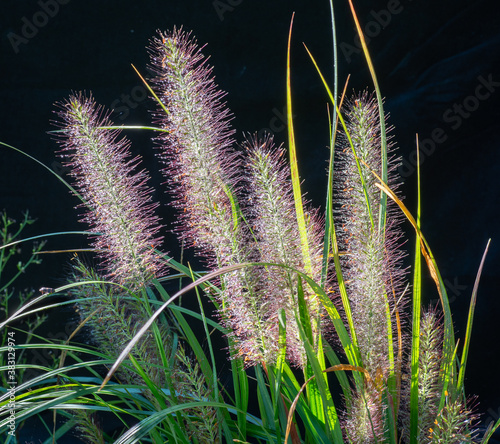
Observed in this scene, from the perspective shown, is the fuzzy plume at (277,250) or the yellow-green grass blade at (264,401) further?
the yellow-green grass blade at (264,401)

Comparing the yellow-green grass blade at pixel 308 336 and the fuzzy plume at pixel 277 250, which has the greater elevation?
the fuzzy plume at pixel 277 250

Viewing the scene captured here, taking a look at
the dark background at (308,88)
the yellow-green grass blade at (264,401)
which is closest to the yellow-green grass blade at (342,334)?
the yellow-green grass blade at (264,401)

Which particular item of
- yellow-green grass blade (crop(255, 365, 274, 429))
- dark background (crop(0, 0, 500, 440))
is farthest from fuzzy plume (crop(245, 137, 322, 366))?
dark background (crop(0, 0, 500, 440))

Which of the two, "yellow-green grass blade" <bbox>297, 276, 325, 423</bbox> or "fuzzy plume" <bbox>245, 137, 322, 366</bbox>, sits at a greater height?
"fuzzy plume" <bbox>245, 137, 322, 366</bbox>

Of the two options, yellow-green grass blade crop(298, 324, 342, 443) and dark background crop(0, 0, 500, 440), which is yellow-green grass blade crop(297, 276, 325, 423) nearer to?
yellow-green grass blade crop(298, 324, 342, 443)

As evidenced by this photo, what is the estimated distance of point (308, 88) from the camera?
1.66 m

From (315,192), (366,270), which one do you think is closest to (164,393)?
(366,270)

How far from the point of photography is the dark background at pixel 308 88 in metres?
1.57

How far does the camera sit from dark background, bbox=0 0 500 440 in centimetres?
157

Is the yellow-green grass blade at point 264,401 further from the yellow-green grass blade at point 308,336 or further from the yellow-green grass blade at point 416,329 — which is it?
the yellow-green grass blade at point 416,329

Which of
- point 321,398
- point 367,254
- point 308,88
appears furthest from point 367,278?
point 308,88

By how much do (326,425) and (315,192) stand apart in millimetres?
889

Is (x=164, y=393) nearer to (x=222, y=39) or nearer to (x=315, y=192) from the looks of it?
(x=315, y=192)

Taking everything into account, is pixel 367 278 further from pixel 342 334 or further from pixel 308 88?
pixel 308 88
